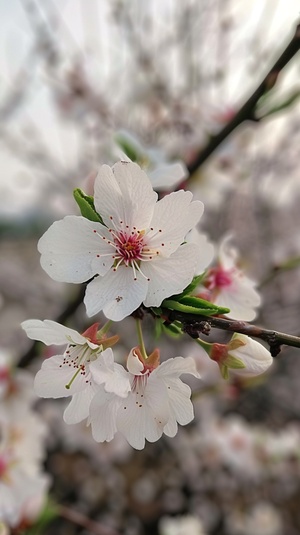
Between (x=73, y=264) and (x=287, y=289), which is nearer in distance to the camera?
(x=73, y=264)

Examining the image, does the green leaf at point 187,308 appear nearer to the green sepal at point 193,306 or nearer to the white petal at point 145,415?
the green sepal at point 193,306

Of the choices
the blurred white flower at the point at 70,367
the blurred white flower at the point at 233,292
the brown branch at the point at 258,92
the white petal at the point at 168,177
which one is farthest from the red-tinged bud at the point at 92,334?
the brown branch at the point at 258,92

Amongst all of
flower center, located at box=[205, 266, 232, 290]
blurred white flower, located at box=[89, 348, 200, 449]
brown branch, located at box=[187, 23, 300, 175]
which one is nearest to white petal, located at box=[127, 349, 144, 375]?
blurred white flower, located at box=[89, 348, 200, 449]

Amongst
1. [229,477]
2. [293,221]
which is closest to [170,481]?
[229,477]

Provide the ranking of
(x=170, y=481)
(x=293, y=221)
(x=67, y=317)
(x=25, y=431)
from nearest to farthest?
(x=67, y=317) → (x=25, y=431) → (x=170, y=481) → (x=293, y=221)

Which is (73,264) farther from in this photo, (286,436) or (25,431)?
(286,436)

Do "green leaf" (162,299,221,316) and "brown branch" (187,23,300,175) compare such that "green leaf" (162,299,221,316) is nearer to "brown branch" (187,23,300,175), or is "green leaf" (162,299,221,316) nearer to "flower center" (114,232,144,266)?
"flower center" (114,232,144,266)

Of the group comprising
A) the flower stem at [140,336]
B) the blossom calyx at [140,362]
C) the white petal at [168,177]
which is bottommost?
the blossom calyx at [140,362]
